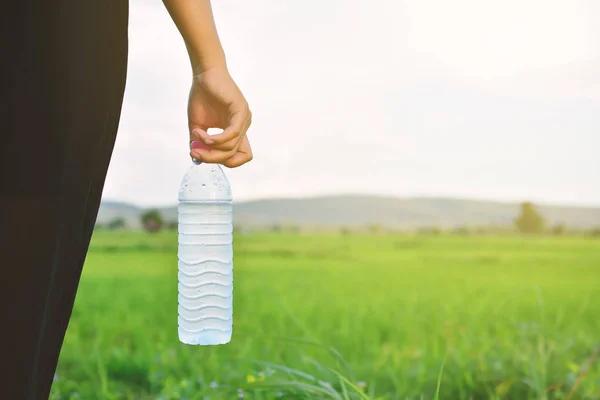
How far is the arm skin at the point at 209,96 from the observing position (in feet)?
4.11

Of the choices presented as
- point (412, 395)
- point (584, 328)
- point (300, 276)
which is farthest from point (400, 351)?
point (300, 276)

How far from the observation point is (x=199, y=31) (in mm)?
1271

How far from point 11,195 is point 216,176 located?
1512mm

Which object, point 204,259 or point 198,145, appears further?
point 204,259

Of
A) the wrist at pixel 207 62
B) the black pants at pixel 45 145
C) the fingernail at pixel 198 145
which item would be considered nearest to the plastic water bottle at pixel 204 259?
the fingernail at pixel 198 145

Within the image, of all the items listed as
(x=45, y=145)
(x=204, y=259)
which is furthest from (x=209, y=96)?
(x=204, y=259)

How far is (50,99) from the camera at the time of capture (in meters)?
1.02

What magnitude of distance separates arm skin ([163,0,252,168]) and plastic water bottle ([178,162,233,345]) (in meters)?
0.79

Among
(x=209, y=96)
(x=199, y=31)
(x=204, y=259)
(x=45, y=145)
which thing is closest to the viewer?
(x=45, y=145)

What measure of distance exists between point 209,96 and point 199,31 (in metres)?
0.16

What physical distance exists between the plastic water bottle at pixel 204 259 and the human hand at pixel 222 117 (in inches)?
31.3

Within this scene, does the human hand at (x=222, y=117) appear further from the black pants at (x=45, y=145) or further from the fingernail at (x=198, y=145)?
the black pants at (x=45, y=145)

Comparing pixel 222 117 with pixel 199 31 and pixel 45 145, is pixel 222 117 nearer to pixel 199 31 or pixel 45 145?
pixel 199 31

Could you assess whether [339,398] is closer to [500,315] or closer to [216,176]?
[216,176]
